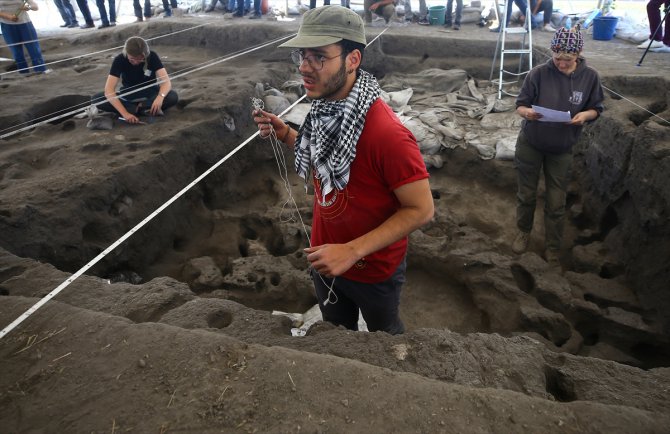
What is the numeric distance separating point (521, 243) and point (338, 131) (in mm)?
3448

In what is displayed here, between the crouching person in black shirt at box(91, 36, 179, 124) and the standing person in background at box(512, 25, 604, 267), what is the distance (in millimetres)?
4379

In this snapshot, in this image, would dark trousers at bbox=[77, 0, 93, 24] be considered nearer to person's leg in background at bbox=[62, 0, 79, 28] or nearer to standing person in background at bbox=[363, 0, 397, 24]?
person's leg in background at bbox=[62, 0, 79, 28]

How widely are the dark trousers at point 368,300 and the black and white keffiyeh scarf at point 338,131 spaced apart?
2.13ft

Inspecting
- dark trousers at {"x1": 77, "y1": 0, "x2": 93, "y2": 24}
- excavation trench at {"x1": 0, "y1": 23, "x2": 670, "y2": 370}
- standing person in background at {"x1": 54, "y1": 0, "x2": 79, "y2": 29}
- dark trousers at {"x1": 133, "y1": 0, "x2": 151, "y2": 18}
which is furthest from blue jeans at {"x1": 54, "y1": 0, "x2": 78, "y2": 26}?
excavation trench at {"x1": 0, "y1": 23, "x2": 670, "y2": 370}

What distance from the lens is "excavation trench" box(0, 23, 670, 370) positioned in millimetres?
3580

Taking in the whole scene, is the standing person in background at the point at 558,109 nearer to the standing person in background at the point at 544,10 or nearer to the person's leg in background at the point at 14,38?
the standing person in background at the point at 544,10

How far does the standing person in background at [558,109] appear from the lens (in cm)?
356

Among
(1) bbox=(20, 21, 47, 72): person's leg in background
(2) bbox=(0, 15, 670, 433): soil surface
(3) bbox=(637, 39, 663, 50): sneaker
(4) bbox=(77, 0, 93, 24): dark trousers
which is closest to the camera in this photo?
(2) bbox=(0, 15, 670, 433): soil surface

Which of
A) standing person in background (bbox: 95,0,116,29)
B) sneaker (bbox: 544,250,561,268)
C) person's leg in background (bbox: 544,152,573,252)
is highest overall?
standing person in background (bbox: 95,0,116,29)

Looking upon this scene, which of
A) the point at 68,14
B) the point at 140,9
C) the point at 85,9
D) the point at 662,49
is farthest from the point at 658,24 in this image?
the point at 68,14

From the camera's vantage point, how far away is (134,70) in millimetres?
5418

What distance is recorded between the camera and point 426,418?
1.56 meters

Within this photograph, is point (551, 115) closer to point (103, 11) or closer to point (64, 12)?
point (103, 11)

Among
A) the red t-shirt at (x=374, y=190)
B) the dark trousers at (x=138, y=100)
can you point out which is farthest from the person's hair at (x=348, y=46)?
the dark trousers at (x=138, y=100)
